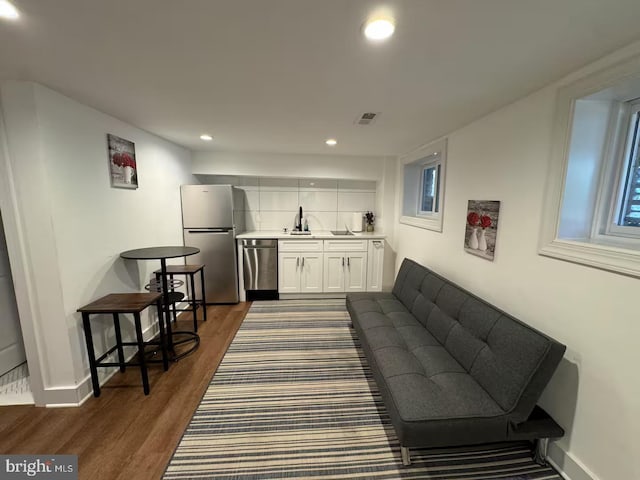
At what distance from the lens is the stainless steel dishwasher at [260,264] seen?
3.69 m

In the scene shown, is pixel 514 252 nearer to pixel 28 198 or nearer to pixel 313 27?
pixel 313 27

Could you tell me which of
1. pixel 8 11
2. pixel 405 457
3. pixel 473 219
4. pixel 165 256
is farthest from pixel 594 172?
pixel 165 256

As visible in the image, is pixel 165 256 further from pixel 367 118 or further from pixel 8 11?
pixel 367 118

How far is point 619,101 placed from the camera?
138 cm

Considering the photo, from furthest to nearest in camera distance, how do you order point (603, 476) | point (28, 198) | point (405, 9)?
point (28, 198) < point (603, 476) < point (405, 9)

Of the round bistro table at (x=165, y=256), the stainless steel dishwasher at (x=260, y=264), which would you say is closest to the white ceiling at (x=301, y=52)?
the round bistro table at (x=165, y=256)

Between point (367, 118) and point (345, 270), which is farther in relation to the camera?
point (345, 270)

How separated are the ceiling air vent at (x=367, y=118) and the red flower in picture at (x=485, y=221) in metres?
1.19

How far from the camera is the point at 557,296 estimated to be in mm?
1463

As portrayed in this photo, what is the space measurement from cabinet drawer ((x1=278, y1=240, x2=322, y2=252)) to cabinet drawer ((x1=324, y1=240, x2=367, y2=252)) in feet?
0.44

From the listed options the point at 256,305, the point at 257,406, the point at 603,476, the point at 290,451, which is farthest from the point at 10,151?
the point at 603,476

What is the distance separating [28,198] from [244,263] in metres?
2.29

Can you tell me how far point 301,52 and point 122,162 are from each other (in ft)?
6.54

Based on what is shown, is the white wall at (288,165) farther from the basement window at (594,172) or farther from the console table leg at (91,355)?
the basement window at (594,172)
